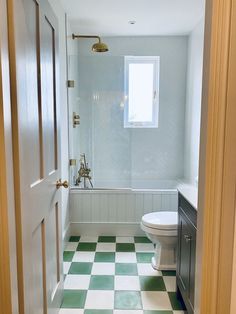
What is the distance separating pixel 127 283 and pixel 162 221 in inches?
23.0

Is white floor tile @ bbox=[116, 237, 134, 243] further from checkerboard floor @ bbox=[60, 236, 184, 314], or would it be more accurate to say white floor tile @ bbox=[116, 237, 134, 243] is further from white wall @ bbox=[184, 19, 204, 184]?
white wall @ bbox=[184, 19, 204, 184]

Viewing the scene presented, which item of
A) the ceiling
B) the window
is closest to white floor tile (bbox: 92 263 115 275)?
the window

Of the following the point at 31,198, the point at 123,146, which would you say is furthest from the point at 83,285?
the point at 123,146

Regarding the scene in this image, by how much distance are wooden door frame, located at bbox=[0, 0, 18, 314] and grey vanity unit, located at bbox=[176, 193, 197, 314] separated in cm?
101

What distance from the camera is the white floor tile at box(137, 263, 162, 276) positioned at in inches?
91.2

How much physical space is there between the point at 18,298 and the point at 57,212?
706mm

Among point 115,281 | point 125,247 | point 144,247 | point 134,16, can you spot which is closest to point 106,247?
point 125,247

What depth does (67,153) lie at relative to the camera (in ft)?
10.0

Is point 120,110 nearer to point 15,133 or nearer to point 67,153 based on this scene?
point 67,153

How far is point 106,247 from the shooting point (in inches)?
112

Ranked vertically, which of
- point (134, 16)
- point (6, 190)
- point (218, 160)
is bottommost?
point (6, 190)

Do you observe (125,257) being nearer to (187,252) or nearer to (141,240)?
(141,240)

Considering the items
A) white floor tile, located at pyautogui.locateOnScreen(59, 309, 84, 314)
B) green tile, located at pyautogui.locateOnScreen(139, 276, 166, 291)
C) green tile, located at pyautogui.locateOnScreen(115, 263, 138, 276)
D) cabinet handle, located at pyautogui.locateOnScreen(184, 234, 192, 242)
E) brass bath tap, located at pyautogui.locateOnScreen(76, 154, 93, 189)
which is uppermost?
brass bath tap, located at pyautogui.locateOnScreen(76, 154, 93, 189)

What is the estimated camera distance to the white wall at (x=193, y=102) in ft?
9.95
